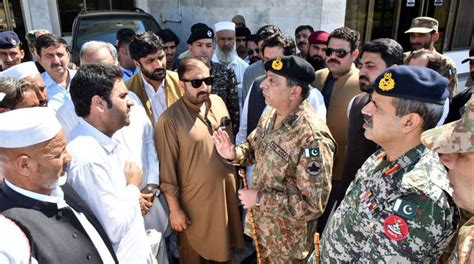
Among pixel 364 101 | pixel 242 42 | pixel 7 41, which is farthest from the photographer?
pixel 242 42

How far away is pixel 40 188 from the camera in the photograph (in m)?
1.36

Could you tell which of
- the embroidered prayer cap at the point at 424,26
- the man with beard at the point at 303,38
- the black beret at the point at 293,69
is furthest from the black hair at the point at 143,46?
the embroidered prayer cap at the point at 424,26

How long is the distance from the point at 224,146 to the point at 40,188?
1.28 metres

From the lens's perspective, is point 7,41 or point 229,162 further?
point 7,41

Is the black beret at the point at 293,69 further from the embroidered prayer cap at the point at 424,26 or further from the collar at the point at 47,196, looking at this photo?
the embroidered prayer cap at the point at 424,26

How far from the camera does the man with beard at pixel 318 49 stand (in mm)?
4285

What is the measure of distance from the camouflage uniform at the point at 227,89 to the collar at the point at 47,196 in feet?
7.81

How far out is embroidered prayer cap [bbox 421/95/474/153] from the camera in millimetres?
1119

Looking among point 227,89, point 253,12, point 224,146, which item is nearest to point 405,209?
point 224,146

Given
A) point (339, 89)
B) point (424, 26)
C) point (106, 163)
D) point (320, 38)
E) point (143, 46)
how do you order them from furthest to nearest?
point (424, 26)
point (320, 38)
point (339, 89)
point (143, 46)
point (106, 163)

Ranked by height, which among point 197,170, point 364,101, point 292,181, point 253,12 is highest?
point 253,12

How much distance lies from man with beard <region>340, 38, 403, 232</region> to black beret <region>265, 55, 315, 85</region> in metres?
0.65

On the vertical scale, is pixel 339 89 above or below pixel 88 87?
below

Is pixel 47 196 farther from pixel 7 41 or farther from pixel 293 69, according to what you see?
pixel 7 41
